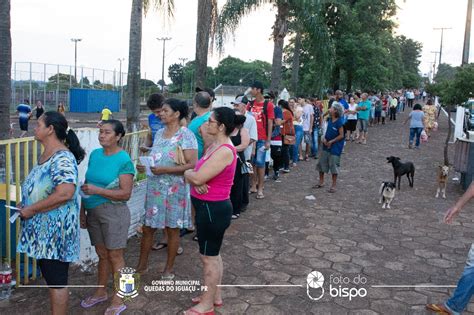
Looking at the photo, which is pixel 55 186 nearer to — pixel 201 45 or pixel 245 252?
pixel 245 252

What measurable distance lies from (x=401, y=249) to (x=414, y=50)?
62844 mm

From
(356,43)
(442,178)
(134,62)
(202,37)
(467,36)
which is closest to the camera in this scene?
(442,178)

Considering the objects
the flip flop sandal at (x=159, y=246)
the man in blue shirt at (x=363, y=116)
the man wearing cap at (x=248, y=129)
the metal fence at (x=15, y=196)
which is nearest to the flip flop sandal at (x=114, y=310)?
the metal fence at (x=15, y=196)

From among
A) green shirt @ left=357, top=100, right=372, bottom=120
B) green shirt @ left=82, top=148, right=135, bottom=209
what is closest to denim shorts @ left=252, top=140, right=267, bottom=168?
green shirt @ left=82, top=148, right=135, bottom=209

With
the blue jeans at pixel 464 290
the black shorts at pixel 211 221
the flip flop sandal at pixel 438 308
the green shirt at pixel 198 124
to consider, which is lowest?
the flip flop sandal at pixel 438 308

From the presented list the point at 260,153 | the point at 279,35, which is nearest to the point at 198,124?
the point at 260,153

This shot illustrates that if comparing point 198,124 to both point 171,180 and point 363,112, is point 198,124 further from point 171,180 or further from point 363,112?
point 363,112

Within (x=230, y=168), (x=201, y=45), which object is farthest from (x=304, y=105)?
(x=230, y=168)

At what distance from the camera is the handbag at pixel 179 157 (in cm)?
404

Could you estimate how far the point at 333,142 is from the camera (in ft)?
26.0

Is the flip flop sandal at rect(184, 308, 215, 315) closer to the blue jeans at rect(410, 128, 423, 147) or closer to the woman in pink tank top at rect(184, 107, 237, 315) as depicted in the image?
the woman in pink tank top at rect(184, 107, 237, 315)

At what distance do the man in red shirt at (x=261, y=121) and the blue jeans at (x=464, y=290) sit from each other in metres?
4.11

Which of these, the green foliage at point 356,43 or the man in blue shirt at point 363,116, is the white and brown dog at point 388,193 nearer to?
the man in blue shirt at point 363,116

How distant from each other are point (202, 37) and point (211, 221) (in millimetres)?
7870
